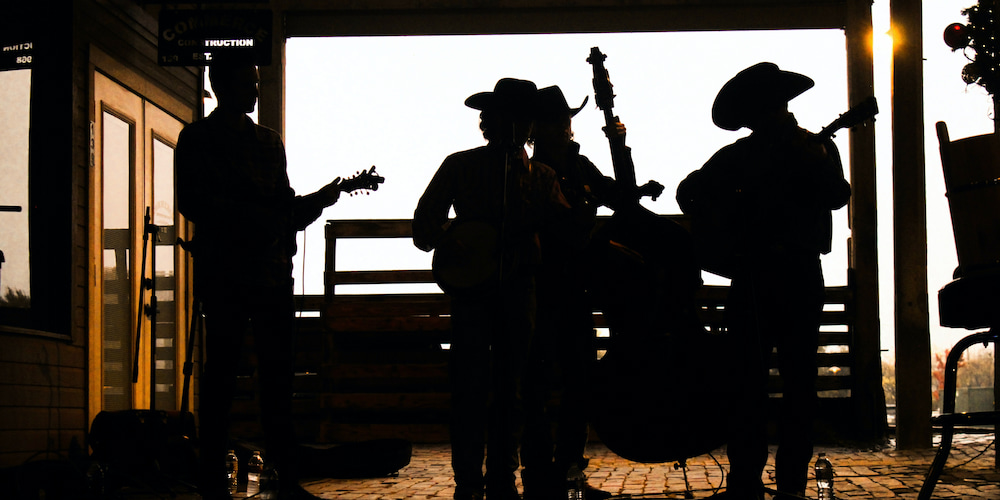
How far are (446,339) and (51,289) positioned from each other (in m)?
3.98

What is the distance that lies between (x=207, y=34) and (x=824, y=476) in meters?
6.02

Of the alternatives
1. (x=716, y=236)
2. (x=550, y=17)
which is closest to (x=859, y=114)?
(x=716, y=236)

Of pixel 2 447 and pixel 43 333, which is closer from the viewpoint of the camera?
pixel 2 447

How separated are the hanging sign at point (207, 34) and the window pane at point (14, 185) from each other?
141 cm

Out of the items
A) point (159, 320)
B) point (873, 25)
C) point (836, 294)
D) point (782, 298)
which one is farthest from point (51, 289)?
point (873, 25)

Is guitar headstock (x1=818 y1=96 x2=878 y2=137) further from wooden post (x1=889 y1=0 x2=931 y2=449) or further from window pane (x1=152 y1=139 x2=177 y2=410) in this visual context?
window pane (x1=152 y1=139 x2=177 y2=410)

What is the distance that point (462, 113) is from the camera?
10539mm

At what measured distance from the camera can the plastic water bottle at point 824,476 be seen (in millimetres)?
5133

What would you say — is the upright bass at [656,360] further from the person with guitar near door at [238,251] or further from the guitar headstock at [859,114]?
the person with guitar near door at [238,251]

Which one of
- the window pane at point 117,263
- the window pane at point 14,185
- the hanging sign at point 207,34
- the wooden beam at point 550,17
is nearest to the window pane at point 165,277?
the window pane at point 117,263

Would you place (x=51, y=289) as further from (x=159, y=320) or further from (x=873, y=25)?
(x=873, y=25)

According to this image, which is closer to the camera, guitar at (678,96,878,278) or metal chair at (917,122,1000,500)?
metal chair at (917,122,1000,500)

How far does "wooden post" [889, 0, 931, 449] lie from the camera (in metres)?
8.34

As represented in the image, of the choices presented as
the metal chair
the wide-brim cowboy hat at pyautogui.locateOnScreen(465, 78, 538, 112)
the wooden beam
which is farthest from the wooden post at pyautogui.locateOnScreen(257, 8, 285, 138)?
the metal chair
